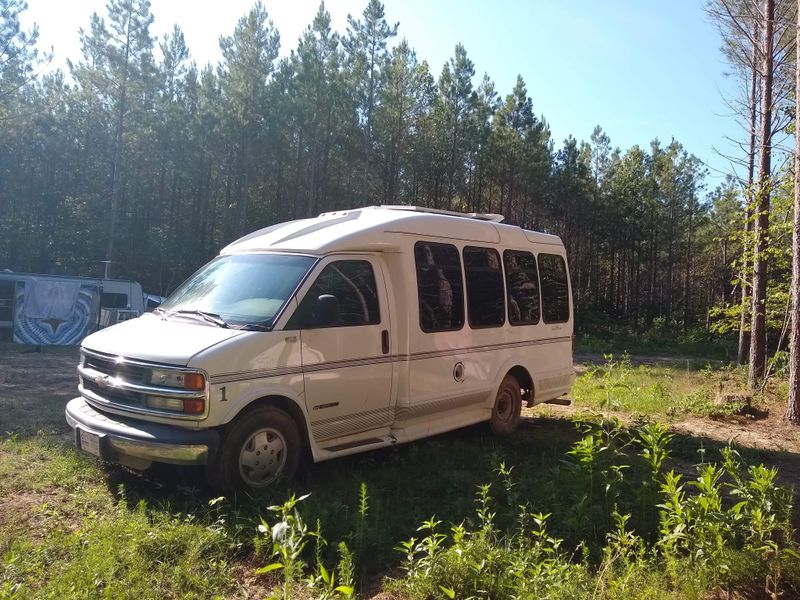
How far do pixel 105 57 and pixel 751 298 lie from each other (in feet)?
92.7

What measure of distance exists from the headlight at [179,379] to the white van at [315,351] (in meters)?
0.01

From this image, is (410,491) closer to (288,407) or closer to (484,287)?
(288,407)

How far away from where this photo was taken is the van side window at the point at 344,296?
5371 mm

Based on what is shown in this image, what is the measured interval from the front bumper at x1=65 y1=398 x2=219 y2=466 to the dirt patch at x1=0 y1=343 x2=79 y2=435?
291cm

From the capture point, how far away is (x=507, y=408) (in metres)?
7.96

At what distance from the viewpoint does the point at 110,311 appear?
18031mm

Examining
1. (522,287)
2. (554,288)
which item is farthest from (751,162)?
(522,287)

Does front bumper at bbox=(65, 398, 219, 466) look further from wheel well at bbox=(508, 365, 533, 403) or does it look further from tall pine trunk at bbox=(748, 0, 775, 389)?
tall pine trunk at bbox=(748, 0, 775, 389)

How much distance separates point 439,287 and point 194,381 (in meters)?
2.95

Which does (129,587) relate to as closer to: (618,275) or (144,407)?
(144,407)

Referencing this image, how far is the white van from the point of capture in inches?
188

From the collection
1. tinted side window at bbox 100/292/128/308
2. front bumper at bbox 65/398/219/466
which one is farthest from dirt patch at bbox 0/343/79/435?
front bumper at bbox 65/398/219/466

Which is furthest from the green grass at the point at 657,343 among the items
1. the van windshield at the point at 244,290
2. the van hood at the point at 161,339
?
the van hood at the point at 161,339

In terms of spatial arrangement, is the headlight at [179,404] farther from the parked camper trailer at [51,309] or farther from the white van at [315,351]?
the parked camper trailer at [51,309]
